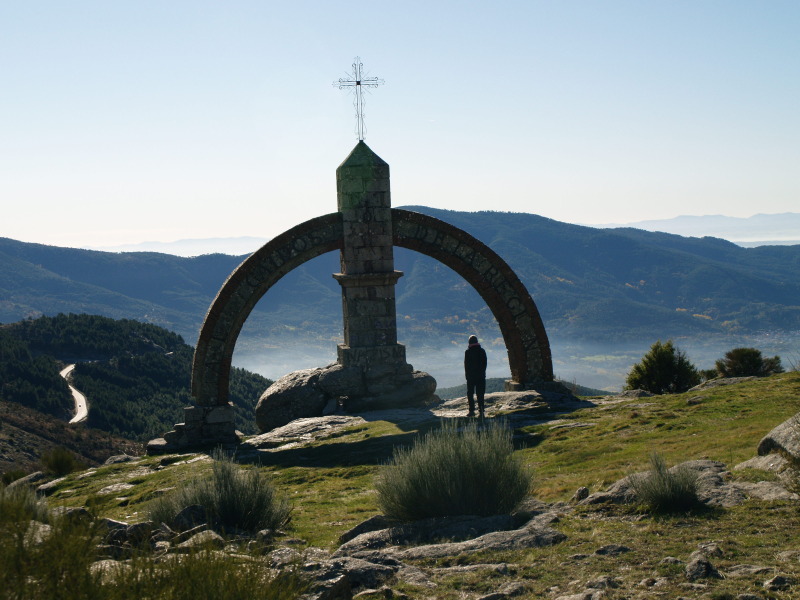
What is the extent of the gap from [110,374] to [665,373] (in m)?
58.5

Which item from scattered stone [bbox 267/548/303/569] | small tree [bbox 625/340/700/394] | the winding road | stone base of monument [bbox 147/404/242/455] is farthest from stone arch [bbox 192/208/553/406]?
the winding road

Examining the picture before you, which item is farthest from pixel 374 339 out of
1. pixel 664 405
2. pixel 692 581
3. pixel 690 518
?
pixel 692 581

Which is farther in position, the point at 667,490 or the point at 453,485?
the point at 453,485

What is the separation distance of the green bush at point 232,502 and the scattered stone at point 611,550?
469 cm

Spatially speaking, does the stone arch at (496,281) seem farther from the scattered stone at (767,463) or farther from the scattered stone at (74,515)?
the scattered stone at (74,515)

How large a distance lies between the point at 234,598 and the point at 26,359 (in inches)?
2684

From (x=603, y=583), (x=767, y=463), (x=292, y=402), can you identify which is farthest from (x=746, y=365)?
(x=603, y=583)

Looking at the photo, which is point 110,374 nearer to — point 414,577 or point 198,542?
point 198,542

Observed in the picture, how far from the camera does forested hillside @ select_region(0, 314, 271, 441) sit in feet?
197

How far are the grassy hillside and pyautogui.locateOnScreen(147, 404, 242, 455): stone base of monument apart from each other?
125cm

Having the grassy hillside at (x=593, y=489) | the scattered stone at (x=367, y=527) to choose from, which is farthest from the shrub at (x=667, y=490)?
the scattered stone at (x=367, y=527)

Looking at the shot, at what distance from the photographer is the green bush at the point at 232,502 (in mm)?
10625

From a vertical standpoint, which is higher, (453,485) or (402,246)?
(402,246)

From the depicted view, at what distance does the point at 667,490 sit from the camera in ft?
29.6
